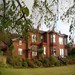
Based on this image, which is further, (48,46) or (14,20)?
(48,46)

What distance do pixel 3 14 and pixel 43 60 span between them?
1467 inches

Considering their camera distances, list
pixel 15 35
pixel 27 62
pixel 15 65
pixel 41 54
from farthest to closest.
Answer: pixel 41 54 < pixel 27 62 < pixel 15 65 < pixel 15 35

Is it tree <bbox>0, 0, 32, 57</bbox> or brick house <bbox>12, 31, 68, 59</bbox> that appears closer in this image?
tree <bbox>0, 0, 32, 57</bbox>

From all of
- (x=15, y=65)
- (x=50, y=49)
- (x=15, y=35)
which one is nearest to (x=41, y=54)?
(x=50, y=49)

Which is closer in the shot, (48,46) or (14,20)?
(14,20)

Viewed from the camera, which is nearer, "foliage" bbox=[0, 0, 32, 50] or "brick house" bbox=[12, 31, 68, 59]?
"foliage" bbox=[0, 0, 32, 50]

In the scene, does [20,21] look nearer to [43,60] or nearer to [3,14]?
[3,14]

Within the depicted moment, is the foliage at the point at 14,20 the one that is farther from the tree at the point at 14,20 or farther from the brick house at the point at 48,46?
the brick house at the point at 48,46

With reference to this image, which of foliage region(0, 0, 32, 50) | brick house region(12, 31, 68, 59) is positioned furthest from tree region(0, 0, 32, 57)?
brick house region(12, 31, 68, 59)

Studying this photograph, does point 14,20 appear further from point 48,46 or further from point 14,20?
point 48,46

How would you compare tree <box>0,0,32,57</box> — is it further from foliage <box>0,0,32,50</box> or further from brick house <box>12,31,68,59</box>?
brick house <box>12,31,68,59</box>

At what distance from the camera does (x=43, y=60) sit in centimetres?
4450

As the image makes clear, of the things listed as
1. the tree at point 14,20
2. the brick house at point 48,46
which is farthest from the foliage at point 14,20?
the brick house at point 48,46

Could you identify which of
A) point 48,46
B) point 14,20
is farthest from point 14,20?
point 48,46
